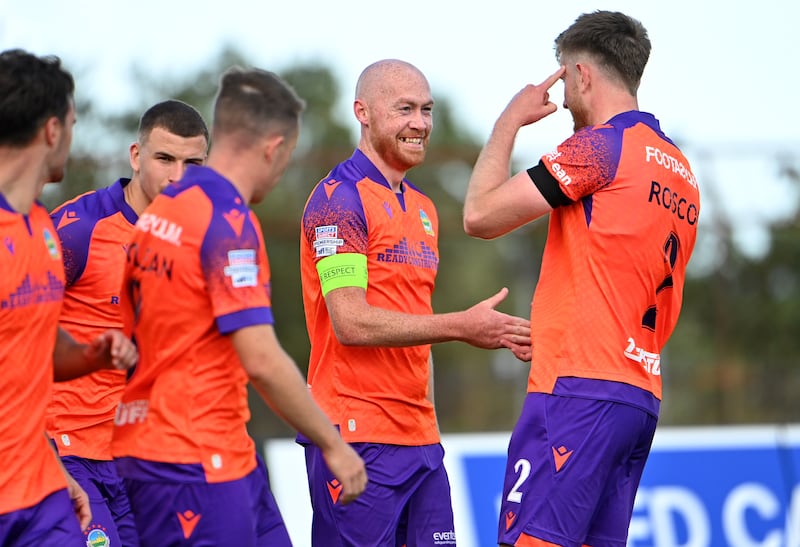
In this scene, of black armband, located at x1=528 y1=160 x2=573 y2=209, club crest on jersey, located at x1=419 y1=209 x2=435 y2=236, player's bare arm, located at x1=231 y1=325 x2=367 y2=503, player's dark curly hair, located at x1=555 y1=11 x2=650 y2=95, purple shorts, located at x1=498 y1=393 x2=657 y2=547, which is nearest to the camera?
player's bare arm, located at x1=231 y1=325 x2=367 y2=503

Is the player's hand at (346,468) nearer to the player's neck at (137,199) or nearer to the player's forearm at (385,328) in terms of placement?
the player's forearm at (385,328)

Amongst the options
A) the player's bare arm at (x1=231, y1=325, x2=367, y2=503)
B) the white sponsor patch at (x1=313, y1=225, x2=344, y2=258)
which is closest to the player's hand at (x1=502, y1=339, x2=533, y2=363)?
the white sponsor patch at (x1=313, y1=225, x2=344, y2=258)

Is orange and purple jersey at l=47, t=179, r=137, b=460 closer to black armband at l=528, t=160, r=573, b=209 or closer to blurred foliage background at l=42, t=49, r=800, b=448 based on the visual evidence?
black armband at l=528, t=160, r=573, b=209

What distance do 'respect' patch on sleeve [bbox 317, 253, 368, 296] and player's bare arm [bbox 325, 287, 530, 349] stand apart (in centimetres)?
3

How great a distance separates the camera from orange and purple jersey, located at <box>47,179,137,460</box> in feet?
18.9

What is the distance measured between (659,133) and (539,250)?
10.6 meters

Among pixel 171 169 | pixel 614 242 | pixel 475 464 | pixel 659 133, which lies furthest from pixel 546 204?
pixel 475 464

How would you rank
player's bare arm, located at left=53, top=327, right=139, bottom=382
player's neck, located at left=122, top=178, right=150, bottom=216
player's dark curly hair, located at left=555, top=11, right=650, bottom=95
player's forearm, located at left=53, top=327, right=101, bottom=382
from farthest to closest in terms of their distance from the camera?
player's neck, located at left=122, top=178, right=150, bottom=216 → player's dark curly hair, located at left=555, top=11, right=650, bottom=95 → player's forearm, located at left=53, top=327, right=101, bottom=382 → player's bare arm, located at left=53, top=327, right=139, bottom=382

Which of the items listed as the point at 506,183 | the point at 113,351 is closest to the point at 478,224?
the point at 506,183

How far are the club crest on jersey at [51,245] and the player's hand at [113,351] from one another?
38 centimetres

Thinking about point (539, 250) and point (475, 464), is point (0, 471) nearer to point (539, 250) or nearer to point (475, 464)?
point (475, 464)

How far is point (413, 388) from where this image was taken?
5.68m

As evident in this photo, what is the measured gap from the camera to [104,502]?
226 inches

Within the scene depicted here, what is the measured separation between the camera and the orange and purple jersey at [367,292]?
18.0 ft
